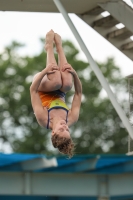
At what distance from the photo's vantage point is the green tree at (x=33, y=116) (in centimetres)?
4591

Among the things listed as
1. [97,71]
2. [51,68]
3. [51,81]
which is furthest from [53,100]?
Answer: [97,71]

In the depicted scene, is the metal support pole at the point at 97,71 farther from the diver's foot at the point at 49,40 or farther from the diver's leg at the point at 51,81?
the diver's leg at the point at 51,81

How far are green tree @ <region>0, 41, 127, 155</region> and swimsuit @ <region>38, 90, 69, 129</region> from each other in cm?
3307

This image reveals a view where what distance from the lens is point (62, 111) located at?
11.1 metres

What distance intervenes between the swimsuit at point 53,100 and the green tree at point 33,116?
33.1 m

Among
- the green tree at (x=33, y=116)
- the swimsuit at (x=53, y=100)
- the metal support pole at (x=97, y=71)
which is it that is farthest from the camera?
the green tree at (x=33, y=116)

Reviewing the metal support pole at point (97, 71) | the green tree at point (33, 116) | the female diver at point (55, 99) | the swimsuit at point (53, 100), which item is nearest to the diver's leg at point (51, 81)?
the female diver at point (55, 99)

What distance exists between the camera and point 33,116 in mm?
47000

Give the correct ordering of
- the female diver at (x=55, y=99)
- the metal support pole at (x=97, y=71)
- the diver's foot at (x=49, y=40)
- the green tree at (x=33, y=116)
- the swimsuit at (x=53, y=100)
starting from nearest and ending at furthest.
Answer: the female diver at (x=55, y=99), the swimsuit at (x=53, y=100), the diver's foot at (x=49, y=40), the metal support pole at (x=97, y=71), the green tree at (x=33, y=116)

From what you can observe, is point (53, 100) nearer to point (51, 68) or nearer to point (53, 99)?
point (53, 99)

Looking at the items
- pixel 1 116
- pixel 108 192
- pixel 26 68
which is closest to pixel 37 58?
pixel 26 68

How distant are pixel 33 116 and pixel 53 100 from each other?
1408 inches

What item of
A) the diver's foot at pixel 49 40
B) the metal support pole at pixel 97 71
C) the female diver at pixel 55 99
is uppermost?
the metal support pole at pixel 97 71

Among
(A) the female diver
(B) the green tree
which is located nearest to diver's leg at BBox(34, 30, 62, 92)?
(A) the female diver
